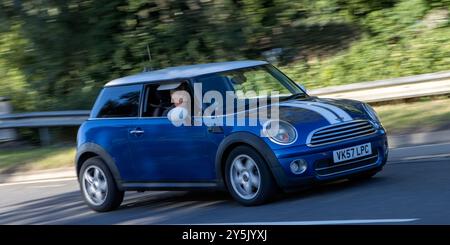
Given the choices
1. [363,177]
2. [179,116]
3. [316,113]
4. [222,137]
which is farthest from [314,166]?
[179,116]

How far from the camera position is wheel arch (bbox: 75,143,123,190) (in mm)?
9516

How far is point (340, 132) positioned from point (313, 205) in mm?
820

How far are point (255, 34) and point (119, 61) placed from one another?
11.4 feet

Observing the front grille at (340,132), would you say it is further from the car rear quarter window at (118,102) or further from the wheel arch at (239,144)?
the car rear quarter window at (118,102)

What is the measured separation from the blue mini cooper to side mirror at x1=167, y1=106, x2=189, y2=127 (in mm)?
11

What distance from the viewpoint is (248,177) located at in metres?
8.20

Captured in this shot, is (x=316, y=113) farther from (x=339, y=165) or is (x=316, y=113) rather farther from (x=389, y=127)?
(x=389, y=127)

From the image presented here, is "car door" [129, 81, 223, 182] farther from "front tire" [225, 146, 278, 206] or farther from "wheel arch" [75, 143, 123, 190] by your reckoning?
"wheel arch" [75, 143, 123, 190]

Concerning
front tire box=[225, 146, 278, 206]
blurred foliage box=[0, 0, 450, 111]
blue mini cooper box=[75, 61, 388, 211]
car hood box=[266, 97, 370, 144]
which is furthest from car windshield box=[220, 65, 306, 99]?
blurred foliage box=[0, 0, 450, 111]

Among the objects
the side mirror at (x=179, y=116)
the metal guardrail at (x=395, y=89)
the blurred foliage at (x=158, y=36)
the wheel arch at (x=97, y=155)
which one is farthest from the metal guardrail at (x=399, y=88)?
the side mirror at (x=179, y=116)

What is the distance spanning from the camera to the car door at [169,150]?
8.49m

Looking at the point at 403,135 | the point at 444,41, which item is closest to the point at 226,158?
the point at 403,135

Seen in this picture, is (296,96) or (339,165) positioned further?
(296,96)

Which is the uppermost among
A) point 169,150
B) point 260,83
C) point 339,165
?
point 260,83
